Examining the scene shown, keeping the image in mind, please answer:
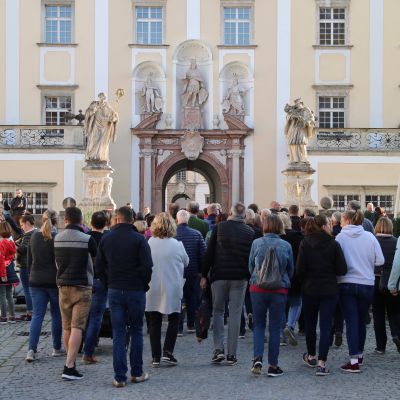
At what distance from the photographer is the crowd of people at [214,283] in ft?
30.6

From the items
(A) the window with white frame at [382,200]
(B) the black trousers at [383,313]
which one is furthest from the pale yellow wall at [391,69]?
(B) the black trousers at [383,313]

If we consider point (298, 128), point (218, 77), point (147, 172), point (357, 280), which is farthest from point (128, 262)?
point (218, 77)

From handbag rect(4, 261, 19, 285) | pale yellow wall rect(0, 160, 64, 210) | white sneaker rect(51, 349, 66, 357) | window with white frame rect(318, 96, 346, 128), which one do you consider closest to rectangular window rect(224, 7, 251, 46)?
window with white frame rect(318, 96, 346, 128)

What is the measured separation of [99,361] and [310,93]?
75.1 feet

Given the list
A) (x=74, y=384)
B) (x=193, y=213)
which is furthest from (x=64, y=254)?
(x=193, y=213)

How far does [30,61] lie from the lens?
31938 millimetres

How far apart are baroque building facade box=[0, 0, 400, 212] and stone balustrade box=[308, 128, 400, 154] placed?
0.04 metres

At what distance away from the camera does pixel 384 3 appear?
106 feet

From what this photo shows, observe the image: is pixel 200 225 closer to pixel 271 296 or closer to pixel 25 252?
pixel 25 252

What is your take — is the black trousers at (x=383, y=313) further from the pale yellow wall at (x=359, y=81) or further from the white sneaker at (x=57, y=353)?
the pale yellow wall at (x=359, y=81)

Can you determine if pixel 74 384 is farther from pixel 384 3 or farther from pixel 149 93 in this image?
pixel 384 3

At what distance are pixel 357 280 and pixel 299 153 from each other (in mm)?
17091

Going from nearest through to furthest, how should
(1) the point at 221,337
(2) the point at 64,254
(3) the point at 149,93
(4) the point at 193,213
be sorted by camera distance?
(2) the point at 64,254
(1) the point at 221,337
(4) the point at 193,213
(3) the point at 149,93

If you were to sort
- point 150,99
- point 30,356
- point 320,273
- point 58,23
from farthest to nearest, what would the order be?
1. point 58,23
2. point 150,99
3. point 30,356
4. point 320,273
